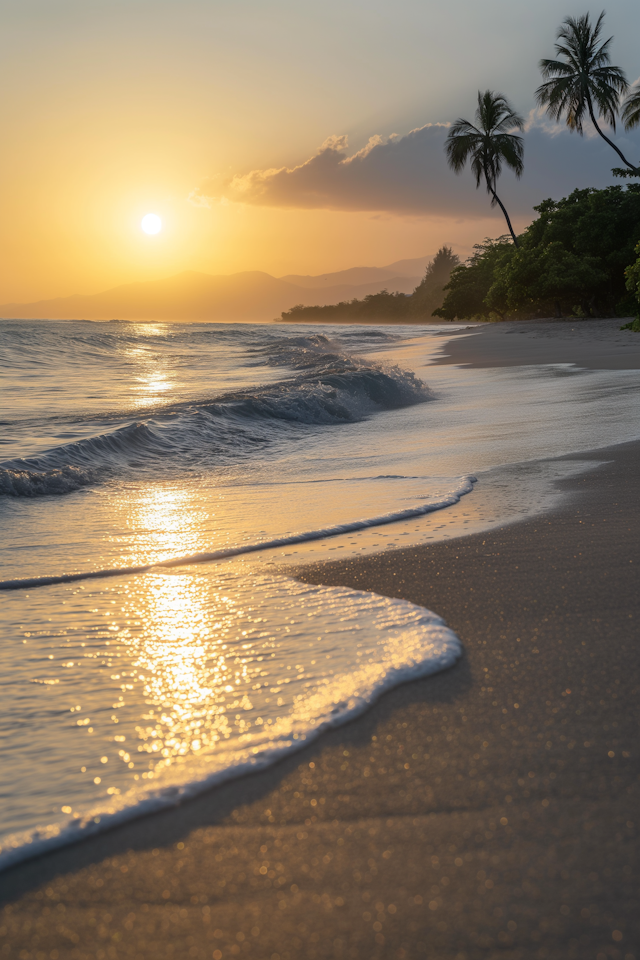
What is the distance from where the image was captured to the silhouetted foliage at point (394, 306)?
307 feet

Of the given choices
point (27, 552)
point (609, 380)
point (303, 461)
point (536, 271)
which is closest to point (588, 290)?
point (536, 271)

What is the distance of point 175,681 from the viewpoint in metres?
2.06

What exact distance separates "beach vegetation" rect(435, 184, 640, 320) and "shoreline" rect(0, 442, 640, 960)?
89.0 ft

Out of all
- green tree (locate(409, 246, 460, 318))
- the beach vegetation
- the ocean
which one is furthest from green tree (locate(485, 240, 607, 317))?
green tree (locate(409, 246, 460, 318))

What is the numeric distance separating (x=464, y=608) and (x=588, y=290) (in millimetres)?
29367

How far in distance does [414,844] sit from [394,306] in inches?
3993

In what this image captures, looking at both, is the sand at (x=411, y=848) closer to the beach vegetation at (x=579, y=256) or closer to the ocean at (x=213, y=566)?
the ocean at (x=213, y=566)

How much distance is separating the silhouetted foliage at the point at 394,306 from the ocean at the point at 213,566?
8206cm

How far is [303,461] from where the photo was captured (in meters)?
6.20

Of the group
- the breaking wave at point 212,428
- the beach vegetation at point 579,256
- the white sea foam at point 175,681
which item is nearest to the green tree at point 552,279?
the beach vegetation at point 579,256

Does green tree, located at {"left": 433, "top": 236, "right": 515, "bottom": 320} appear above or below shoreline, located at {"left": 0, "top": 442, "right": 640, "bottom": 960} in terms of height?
above

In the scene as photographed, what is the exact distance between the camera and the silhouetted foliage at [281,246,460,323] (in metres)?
93.4

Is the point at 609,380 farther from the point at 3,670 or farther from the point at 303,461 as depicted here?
the point at 3,670

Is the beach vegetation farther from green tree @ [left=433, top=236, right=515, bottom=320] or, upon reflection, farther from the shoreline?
the shoreline
